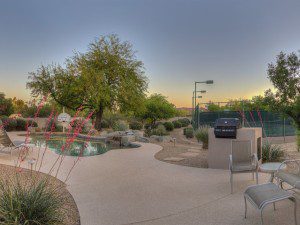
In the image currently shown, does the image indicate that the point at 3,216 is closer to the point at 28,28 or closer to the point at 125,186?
the point at 125,186

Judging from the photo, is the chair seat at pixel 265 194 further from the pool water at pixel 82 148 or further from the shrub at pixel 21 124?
the shrub at pixel 21 124

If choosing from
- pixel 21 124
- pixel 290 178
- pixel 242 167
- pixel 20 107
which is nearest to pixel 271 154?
pixel 242 167

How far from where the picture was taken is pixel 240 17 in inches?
522

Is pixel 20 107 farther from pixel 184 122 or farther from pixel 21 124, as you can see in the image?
pixel 184 122

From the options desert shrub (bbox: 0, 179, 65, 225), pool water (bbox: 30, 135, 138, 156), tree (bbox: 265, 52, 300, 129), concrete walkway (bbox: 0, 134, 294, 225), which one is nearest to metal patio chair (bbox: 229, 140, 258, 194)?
concrete walkway (bbox: 0, 134, 294, 225)

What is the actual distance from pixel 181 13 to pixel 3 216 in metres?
12.7

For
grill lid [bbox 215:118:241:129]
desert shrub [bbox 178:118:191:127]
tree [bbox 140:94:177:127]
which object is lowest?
desert shrub [bbox 178:118:191:127]

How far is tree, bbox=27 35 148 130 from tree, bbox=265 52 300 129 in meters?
15.7

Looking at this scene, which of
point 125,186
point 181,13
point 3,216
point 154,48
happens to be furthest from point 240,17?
point 3,216

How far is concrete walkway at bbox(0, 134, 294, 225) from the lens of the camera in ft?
12.9

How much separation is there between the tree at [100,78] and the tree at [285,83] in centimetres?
1574

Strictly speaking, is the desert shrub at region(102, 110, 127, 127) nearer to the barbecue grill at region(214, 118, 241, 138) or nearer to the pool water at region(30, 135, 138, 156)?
the pool water at region(30, 135, 138, 156)

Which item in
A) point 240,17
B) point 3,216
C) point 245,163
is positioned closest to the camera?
point 3,216

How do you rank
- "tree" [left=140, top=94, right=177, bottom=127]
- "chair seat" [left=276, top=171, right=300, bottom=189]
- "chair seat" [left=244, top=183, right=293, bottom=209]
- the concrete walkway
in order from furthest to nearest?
"tree" [left=140, top=94, right=177, bottom=127] < "chair seat" [left=276, top=171, right=300, bottom=189] < the concrete walkway < "chair seat" [left=244, top=183, right=293, bottom=209]
